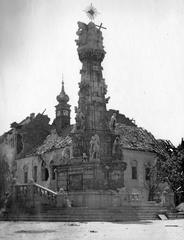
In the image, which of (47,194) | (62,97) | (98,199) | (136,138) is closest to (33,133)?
(62,97)

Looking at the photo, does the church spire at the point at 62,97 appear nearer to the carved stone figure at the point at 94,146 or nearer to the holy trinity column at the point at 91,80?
the holy trinity column at the point at 91,80

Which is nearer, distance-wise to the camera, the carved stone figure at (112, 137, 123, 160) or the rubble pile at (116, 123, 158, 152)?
the carved stone figure at (112, 137, 123, 160)

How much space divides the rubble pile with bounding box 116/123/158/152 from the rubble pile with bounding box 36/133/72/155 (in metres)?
6.10

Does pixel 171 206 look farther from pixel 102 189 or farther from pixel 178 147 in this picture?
pixel 178 147

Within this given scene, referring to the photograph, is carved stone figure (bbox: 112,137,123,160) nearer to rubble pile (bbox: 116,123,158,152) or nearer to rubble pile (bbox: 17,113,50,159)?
rubble pile (bbox: 116,123,158,152)

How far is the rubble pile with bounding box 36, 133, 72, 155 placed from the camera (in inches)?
2044

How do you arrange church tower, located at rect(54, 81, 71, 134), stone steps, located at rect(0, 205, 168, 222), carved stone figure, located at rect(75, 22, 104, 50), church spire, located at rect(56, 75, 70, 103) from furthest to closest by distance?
church spire, located at rect(56, 75, 70, 103) → church tower, located at rect(54, 81, 71, 134) → carved stone figure, located at rect(75, 22, 104, 50) → stone steps, located at rect(0, 205, 168, 222)

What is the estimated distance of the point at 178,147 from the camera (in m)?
53.1

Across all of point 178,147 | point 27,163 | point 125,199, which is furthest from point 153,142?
point 125,199

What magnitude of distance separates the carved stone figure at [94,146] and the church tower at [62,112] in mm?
30135

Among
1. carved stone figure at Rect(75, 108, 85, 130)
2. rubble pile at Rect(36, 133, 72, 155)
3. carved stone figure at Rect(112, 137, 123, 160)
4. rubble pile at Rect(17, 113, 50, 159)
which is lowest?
carved stone figure at Rect(112, 137, 123, 160)

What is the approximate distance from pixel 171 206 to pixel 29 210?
375 inches

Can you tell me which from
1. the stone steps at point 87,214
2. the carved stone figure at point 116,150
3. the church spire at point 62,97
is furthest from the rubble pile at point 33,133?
the stone steps at point 87,214

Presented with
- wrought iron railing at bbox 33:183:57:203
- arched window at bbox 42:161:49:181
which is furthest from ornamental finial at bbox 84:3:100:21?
arched window at bbox 42:161:49:181
